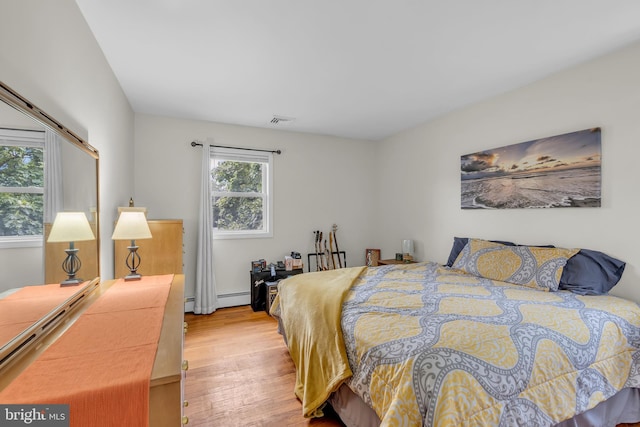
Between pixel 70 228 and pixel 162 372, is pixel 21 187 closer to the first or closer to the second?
pixel 70 228

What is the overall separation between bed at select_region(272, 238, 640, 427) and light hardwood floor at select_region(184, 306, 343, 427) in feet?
0.62

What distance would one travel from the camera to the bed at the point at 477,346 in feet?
4.01

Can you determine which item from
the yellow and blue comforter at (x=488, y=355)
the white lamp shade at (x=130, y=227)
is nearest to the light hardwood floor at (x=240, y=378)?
the yellow and blue comforter at (x=488, y=355)

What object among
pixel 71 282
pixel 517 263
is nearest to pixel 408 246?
pixel 517 263

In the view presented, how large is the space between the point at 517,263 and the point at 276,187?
3.05 m

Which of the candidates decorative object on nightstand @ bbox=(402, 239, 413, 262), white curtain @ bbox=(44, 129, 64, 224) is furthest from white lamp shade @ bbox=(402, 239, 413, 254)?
white curtain @ bbox=(44, 129, 64, 224)

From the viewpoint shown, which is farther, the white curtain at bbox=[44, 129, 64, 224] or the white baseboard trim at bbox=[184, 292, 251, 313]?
the white baseboard trim at bbox=[184, 292, 251, 313]

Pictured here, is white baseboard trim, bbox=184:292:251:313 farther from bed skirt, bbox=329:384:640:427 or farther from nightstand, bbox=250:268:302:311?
bed skirt, bbox=329:384:640:427

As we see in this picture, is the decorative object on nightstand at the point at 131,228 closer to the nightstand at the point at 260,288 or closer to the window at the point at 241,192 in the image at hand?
the window at the point at 241,192

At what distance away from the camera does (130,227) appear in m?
2.16

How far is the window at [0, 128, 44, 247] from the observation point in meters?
0.91

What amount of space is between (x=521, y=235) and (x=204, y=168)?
3.70m

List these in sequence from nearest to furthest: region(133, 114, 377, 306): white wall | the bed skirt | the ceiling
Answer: the bed skirt, the ceiling, region(133, 114, 377, 306): white wall

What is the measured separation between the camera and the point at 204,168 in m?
3.83
